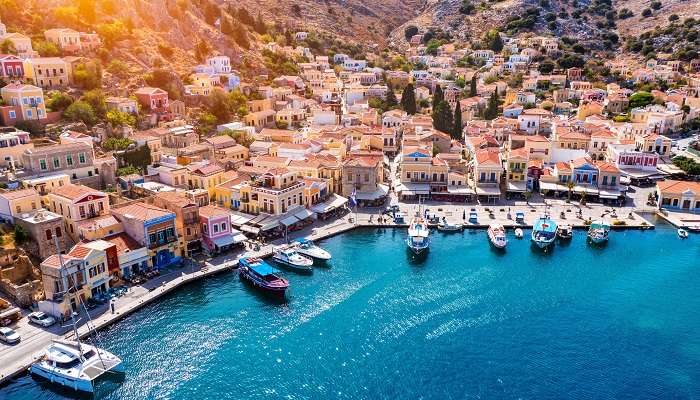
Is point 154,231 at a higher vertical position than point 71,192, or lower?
lower

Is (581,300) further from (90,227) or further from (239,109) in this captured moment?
(239,109)

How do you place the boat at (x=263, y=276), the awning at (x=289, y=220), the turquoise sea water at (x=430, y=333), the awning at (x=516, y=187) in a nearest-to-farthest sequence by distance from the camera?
the turquoise sea water at (x=430, y=333)
the boat at (x=263, y=276)
the awning at (x=289, y=220)
the awning at (x=516, y=187)

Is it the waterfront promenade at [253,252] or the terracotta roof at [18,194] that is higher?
the terracotta roof at [18,194]

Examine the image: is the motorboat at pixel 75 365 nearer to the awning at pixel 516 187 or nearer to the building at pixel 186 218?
the building at pixel 186 218

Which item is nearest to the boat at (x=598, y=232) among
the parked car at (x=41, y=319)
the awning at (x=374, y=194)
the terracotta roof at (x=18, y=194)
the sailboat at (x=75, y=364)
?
the awning at (x=374, y=194)

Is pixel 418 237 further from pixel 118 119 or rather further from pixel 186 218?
pixel 118 119

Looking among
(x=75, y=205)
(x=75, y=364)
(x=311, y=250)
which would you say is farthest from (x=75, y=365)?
(x=311, y=250)
